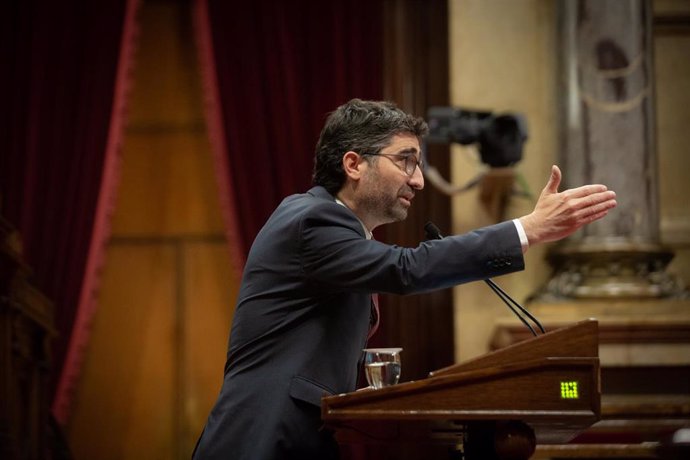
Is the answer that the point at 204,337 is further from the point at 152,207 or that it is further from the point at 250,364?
the point at 250,364

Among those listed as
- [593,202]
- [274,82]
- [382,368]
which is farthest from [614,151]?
[382,368]

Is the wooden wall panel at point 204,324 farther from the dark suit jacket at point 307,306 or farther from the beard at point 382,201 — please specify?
the dark suit jacket at point 307,306

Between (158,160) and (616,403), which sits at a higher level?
(158,160)

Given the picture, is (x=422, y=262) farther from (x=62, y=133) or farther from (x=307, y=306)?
(x=62, y=133)

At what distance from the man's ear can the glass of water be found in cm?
45

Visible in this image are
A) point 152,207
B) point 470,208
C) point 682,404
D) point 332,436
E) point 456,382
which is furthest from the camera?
point 152,207

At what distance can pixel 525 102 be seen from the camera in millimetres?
4906

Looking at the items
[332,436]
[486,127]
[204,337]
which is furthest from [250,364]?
[204,337]

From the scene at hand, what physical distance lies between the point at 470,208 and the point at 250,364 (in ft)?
9.35

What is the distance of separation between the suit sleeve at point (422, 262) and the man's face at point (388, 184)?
0.26m

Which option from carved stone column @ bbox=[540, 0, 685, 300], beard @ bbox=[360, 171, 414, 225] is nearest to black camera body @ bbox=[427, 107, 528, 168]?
carved stone column @ bbox=[540, 0, 685, 300]

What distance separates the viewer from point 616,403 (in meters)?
4.32

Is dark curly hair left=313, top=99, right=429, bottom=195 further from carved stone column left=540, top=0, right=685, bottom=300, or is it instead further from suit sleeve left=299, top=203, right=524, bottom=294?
carved stone column left=540, top=0, right=685, bottom=300

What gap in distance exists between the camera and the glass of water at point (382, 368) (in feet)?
6.75
